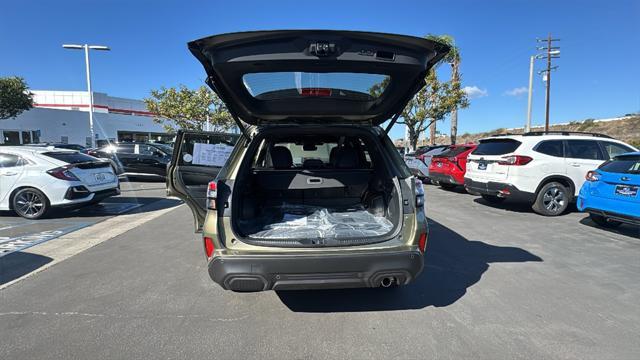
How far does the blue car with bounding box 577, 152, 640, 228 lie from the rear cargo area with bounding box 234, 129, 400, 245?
4167mm

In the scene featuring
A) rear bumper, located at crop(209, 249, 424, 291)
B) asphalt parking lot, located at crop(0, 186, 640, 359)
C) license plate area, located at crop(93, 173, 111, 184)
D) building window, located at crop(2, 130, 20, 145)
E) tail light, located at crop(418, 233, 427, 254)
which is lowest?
asphalt parking lot, located at crop(0, 186, 640, 359)

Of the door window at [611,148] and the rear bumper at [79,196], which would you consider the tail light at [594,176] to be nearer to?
the door window at [611,148]

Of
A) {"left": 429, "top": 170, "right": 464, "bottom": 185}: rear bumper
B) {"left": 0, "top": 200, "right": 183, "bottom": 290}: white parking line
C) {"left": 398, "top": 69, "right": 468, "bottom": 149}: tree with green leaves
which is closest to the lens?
{"left": 0, "top": 200, "right": 183, "bottom": 290}: white parking line

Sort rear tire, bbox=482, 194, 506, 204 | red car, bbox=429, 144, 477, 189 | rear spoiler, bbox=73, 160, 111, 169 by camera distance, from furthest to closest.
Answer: red car, bbox=429, 144, 477, 189
rear tire, bbox=482, 194, 506, 204
rear spoiler, bbox=73, 160, 111, 169

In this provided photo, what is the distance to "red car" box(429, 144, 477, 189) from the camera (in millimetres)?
9773

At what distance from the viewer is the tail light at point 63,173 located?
659 centimetres

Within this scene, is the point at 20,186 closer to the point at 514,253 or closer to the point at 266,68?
the point at 266,68

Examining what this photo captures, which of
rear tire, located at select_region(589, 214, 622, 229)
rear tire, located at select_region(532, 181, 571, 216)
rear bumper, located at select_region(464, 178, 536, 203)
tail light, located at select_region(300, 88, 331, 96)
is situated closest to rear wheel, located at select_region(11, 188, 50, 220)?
tail light, located at select_region(300, 88, 331, 96)

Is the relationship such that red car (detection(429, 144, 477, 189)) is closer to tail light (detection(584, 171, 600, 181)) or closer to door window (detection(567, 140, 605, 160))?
door window (detection(567, 140, 605, 160))

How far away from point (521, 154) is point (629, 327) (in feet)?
16.0

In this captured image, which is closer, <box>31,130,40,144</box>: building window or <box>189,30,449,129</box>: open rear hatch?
<box>189,30,449,129</box>: open rear hatch

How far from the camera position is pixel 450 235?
551 centimetres

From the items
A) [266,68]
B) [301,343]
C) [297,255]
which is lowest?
[301,343]

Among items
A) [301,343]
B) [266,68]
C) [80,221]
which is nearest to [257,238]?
[301,343]
